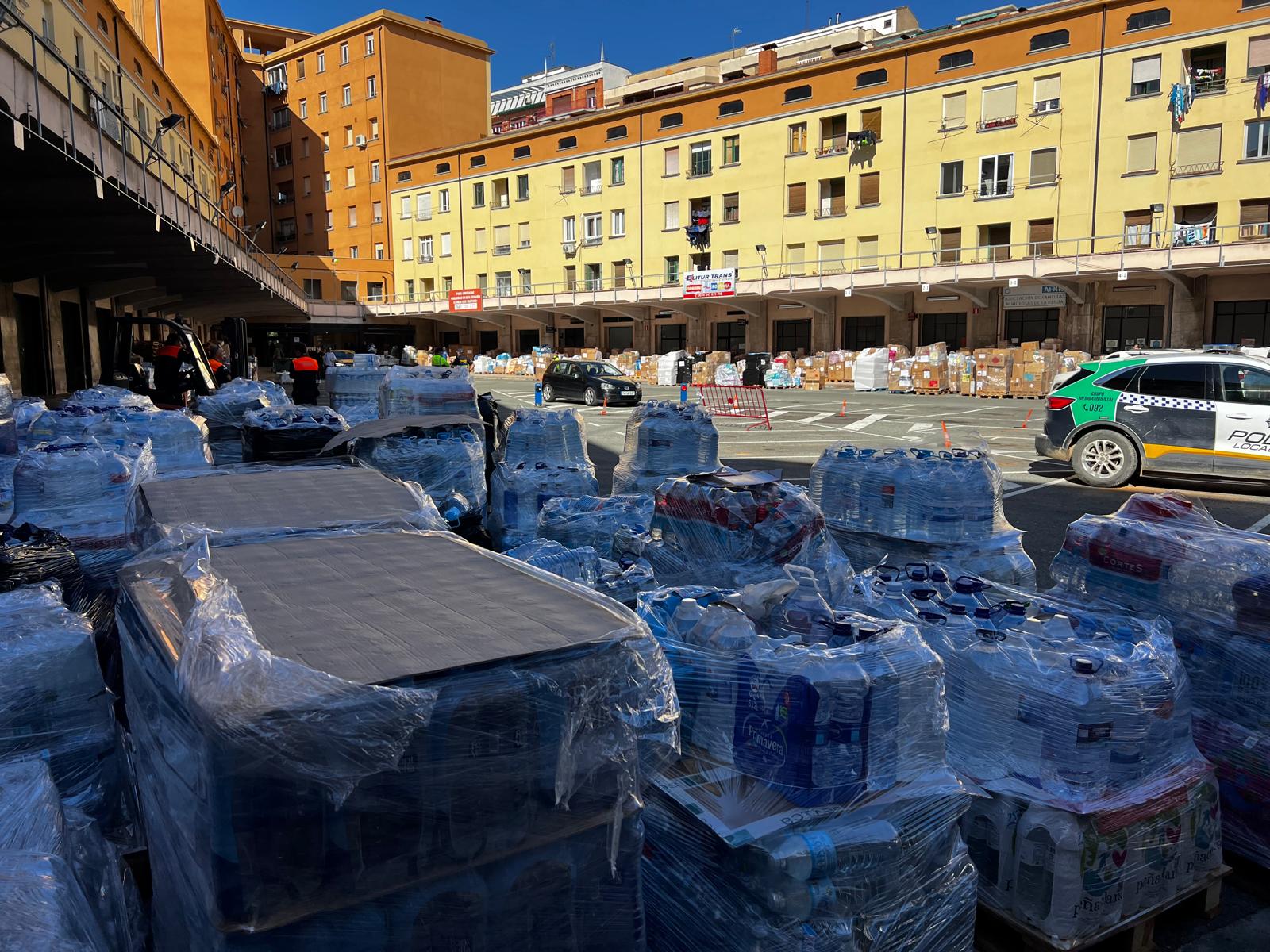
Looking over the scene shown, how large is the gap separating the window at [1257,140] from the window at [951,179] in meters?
9.87

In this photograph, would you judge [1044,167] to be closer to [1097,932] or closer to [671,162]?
[671,162]

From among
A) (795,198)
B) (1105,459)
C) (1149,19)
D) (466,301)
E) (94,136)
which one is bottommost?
(1105,459)

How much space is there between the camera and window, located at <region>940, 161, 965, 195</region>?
37.2m

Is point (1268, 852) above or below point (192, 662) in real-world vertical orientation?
below

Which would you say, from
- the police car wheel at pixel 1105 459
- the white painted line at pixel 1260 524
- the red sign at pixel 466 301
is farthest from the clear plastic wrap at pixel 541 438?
the red sign at pixel 466 301

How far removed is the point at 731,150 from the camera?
4428 centimetres

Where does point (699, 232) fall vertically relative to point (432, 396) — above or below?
above

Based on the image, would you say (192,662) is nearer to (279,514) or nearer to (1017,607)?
(279,514)

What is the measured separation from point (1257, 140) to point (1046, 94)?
305 inches

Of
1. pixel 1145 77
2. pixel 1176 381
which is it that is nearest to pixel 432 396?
pixel 1176 381

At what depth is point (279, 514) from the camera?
11.5ft

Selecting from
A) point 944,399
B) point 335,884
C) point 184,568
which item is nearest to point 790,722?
point 335,884

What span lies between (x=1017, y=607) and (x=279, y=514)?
3.04m

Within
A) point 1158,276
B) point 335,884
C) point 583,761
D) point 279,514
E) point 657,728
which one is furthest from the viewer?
point 1158,276
